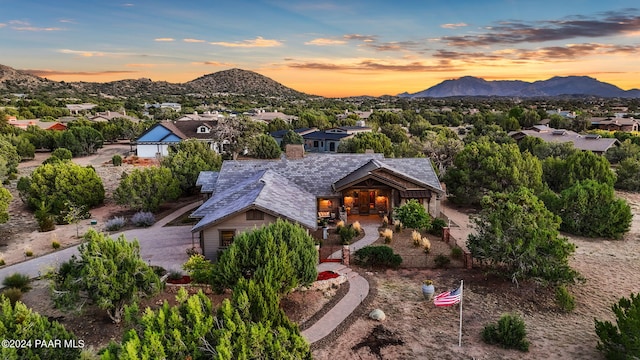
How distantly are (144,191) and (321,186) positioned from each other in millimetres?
14456

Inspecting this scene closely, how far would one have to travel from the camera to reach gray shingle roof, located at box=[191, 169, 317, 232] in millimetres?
22328

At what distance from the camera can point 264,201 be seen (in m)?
23.0

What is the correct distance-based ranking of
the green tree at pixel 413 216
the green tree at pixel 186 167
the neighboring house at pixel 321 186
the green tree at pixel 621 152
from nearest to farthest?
the neighboring house at pixel 321 186 → the green tree at pixel 413 216 → the green tree at pixel 186 167 → the green tree at pixel 621 152

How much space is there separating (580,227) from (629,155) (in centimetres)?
3194

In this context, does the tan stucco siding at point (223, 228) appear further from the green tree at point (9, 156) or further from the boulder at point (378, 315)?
the green tree at point (9, 156)

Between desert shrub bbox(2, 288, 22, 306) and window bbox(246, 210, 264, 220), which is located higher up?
window bbox(246, 210, 264, 220)

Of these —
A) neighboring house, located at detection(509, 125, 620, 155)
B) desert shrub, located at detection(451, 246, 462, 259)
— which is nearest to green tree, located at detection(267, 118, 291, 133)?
neighboring house, located at detection(509, 125, 620, 155)

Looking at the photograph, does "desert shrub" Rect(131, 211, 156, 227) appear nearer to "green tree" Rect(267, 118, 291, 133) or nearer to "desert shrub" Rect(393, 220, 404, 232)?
"desert shrub" Rect(393, 220, 404, 232)

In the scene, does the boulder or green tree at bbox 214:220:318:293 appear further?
the boulder

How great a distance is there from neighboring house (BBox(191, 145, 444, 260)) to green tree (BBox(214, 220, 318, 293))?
567 cm

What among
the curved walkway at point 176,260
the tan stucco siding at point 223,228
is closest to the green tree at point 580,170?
the curved walkway at point 176,260

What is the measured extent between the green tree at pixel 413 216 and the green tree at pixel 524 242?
21.4 feet

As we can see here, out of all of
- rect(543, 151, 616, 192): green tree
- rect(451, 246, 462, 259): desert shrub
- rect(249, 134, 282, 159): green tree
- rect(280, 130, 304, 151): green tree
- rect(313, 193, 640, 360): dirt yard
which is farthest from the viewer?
rect(280, 130, 304, 151): green tree

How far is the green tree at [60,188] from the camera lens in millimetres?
33406
